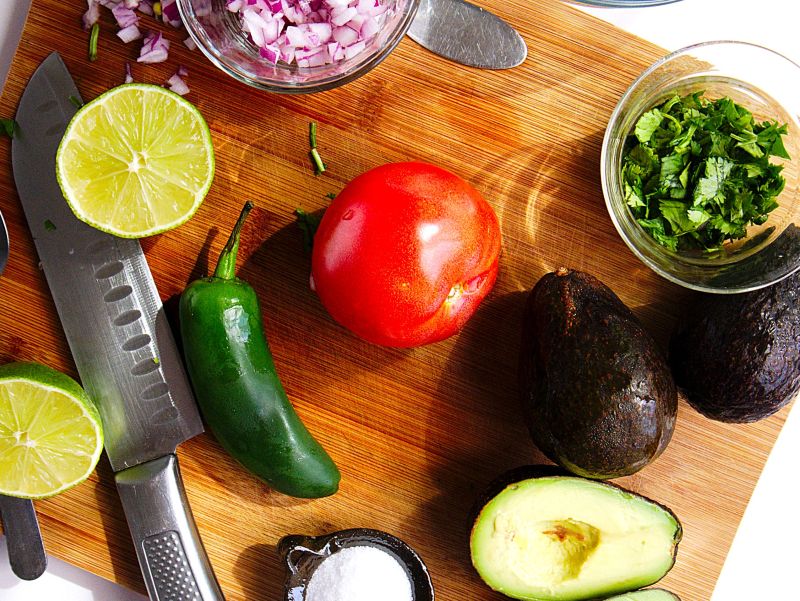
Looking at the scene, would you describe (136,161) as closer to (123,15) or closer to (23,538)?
(123,15)

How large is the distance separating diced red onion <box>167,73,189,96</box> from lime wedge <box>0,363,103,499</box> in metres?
0.58

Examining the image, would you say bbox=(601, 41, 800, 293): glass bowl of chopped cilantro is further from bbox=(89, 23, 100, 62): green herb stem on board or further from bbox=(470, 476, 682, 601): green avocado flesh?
bbox=(89, 23, 100, 62): green herb stem on board

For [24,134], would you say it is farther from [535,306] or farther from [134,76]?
[535,306]

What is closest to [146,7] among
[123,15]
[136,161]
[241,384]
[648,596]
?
[123,15]

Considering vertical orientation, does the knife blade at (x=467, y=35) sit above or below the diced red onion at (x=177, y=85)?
above

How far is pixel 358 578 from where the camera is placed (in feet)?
4.34

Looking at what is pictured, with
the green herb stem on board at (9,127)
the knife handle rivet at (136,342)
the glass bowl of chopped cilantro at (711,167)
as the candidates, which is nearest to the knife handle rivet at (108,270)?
the knife handle rivet at (136,342)

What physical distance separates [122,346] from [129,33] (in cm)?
58

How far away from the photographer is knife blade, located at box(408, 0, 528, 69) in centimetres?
135

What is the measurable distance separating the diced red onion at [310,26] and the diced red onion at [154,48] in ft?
0.53

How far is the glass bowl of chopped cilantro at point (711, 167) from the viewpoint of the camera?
129cm

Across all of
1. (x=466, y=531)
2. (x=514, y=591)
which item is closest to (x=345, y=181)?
(x=466, y=531)

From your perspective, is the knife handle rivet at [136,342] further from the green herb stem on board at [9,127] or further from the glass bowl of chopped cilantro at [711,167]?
the glass bowl of chopped cilantro at [711,167]

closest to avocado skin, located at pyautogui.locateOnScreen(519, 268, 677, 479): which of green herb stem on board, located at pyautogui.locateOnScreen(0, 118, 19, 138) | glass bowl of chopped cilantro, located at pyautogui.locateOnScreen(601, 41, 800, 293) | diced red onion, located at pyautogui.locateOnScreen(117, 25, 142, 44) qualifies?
glass bowl of chopped cilantro, located at pyautogui.locateOnScreen(601, 41, 800, 293)
